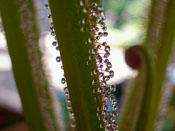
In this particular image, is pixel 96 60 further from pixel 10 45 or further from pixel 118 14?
pixel 118 14

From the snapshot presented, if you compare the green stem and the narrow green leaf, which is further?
the narrow green leaf

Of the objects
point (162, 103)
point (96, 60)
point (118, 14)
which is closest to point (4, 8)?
point (96, 60)

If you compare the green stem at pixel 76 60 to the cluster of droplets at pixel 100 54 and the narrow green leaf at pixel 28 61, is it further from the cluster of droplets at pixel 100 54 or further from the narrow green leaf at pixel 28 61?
the narrow green leaf at pixel 28 61

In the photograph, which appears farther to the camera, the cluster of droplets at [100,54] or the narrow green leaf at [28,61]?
the narrow green leaf at [28,61]

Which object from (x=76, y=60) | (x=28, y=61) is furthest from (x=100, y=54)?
(x=28, y=61)

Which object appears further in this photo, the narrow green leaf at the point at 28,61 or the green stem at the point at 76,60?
the narrow green leaf at the point at 28,61

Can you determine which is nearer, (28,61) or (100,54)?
(100,54)

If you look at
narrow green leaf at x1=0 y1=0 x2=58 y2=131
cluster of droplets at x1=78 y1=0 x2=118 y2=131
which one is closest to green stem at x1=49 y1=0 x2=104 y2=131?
cluster of droplets at x1=78 y1=0 x2=118 y2=131

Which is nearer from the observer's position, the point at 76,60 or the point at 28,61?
the point at 76,60

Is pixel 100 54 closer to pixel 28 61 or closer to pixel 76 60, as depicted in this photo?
pixel 76 60

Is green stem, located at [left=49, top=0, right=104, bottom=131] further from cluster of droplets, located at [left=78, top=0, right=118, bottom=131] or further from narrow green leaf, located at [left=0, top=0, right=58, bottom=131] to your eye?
narrow green leaf, located at [left=0, top=0, right=58, bottom=131]

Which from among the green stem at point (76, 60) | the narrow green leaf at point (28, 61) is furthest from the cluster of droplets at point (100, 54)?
the narrow green leaf at point (28, 61)
